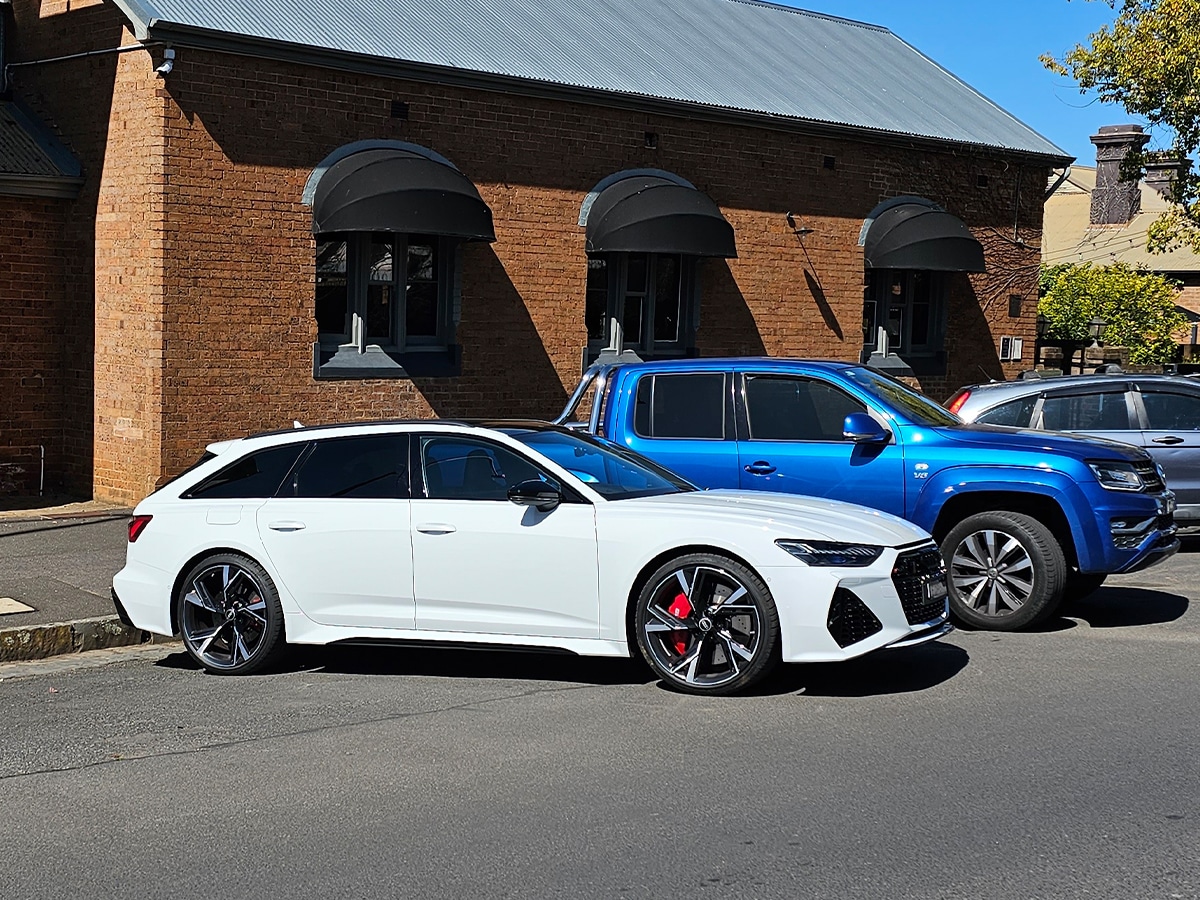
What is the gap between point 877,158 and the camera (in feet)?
70.2

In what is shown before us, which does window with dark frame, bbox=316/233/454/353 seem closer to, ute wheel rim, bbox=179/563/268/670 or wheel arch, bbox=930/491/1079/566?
ute wheel rim, bbox=179/563/268/670

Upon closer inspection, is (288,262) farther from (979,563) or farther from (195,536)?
(979,563)

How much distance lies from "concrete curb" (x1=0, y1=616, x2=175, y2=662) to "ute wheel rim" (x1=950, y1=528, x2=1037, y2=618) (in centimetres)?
542

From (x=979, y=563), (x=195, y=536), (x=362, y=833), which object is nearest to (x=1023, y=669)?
(x=979, y=563)

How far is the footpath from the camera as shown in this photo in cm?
921

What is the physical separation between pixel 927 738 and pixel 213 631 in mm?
4259

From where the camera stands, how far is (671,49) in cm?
2047

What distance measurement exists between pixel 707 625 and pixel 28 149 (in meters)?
11.2

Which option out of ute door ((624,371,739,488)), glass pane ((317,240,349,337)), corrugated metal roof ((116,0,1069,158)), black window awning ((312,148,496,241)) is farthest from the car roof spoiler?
Result: corrugated metal roof ((116,0,1069,158))

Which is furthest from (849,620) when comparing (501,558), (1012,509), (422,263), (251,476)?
(422,263)

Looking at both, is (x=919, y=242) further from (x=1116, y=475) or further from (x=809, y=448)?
(x=1116, y=475)

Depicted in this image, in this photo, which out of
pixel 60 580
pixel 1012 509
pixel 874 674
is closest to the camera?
pixel 874 674

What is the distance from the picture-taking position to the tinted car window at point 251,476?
28.2 feet

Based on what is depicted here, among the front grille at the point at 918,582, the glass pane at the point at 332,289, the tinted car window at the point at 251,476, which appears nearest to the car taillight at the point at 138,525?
the tinted car window at the point at 251,476
